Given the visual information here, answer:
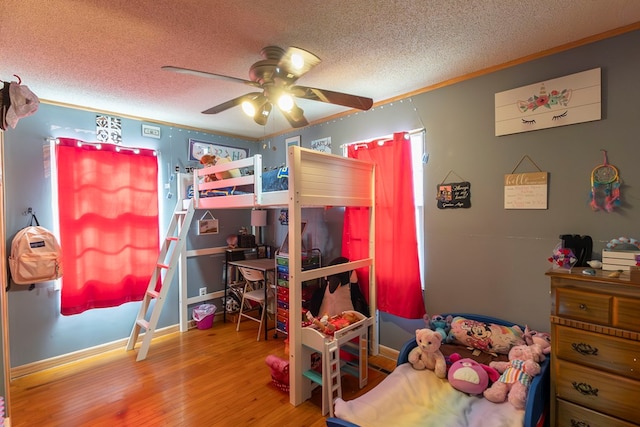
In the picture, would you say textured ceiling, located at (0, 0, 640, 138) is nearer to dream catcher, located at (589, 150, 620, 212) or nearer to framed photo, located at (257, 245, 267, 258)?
dream catcher, located at (589, 150, 620, 212)

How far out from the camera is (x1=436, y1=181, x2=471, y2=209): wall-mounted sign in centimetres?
242

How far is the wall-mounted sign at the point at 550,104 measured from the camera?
1.88 metres

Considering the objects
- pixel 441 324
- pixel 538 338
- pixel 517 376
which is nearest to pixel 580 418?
pixel 517 376

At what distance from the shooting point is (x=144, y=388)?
2521mm

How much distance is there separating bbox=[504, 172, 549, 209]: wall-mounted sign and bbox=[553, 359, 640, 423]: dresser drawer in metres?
1.01

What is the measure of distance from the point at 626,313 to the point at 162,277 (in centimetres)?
389

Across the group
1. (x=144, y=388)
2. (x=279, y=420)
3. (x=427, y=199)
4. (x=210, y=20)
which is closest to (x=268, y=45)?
(x=210, y=20)

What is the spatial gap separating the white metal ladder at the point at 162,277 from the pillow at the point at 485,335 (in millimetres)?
2773

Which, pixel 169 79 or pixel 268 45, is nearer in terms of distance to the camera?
pixel 268 45

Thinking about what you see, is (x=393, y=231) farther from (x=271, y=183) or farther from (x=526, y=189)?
(x=271, y=183)

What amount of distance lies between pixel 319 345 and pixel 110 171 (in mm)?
2756

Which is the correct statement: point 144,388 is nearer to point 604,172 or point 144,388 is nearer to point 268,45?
point 268,45


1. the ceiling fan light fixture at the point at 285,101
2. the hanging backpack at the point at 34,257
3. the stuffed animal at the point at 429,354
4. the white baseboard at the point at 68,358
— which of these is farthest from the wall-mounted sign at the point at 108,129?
the stuffed animal at the point at 429,354

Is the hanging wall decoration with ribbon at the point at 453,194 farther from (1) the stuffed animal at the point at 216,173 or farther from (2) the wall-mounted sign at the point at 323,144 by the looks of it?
(1) the stuffed animal at the point at 216,173
